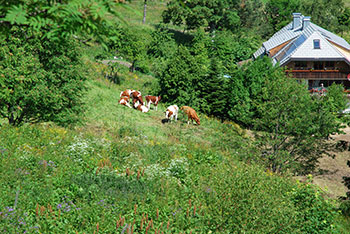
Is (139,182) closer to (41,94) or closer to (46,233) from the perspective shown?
(46,233)

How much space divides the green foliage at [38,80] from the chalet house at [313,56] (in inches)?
1401

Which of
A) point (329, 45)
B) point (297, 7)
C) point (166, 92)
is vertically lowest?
point (166, 92)

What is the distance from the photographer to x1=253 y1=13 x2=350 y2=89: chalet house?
49.0 metres

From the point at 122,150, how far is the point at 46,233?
594cm

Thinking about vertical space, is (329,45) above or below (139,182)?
above

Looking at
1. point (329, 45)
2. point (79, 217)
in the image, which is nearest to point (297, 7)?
point (329, 45)

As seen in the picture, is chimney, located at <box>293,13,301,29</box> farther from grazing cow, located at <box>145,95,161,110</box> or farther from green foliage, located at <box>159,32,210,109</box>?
grazing cow, located at <box>145,95,161,110</box>

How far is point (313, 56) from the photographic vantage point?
48.6 m

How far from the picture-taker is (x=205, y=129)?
3008 cm

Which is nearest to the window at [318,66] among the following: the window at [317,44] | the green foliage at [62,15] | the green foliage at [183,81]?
the window at [317,44]

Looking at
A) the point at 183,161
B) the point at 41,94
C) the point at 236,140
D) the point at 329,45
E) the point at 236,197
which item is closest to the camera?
the point at 236,197

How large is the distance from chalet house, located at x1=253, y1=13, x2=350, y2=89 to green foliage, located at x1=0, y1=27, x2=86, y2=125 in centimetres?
3558

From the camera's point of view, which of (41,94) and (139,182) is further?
(41,94)

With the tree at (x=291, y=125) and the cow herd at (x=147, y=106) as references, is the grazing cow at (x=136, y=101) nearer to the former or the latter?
the cow herd at (x=147, y=106)
